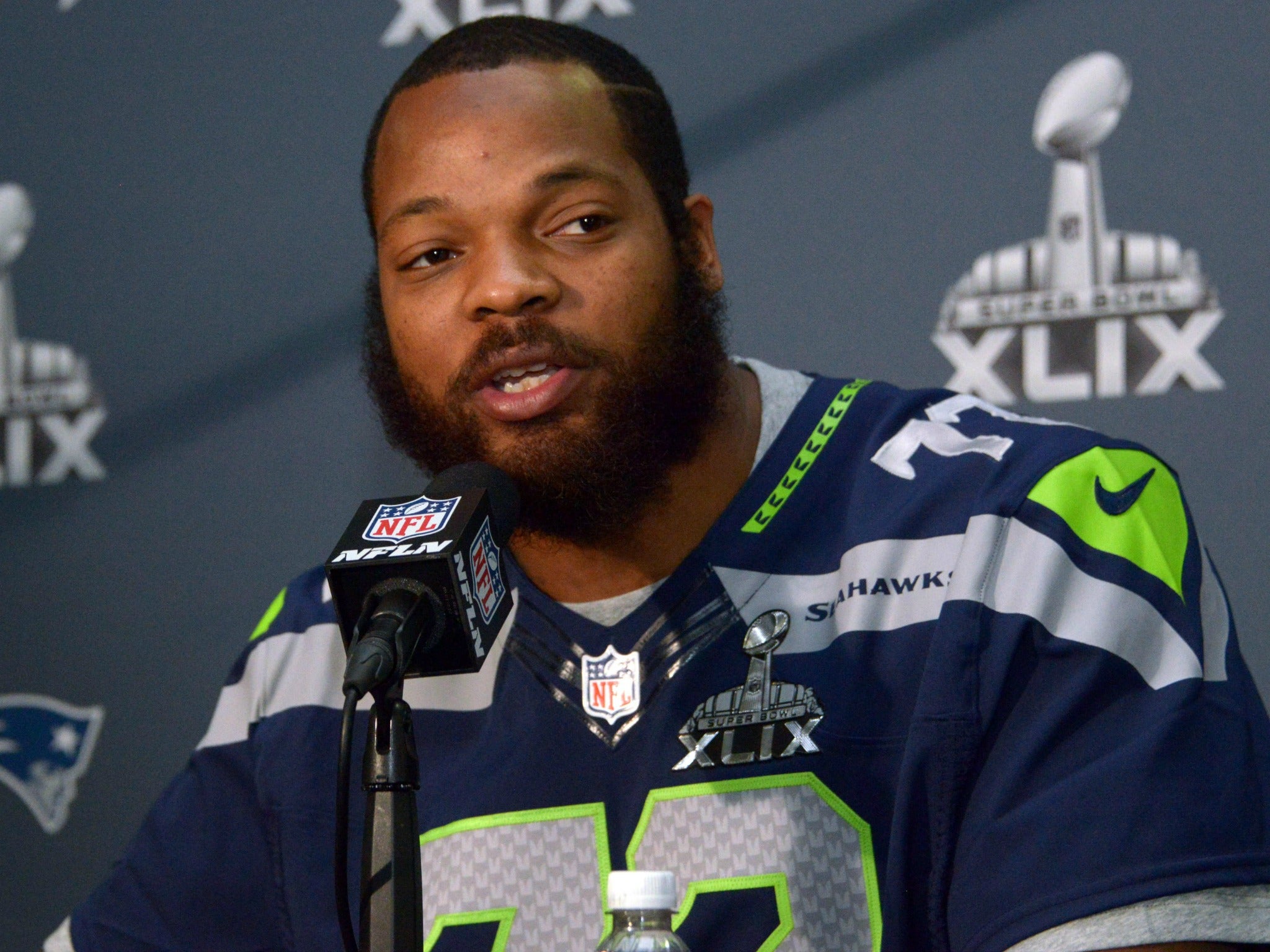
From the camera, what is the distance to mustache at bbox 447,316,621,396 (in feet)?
3.95

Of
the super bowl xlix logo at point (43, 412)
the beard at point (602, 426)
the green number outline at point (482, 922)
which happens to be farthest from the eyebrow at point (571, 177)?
the super bowl xlix logo at point (43, 412)

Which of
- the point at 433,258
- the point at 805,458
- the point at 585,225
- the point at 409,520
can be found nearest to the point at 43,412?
the point at 433,258

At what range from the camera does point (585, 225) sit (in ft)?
4.19

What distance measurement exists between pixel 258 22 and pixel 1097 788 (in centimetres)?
155

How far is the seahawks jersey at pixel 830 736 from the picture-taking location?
0.96 m

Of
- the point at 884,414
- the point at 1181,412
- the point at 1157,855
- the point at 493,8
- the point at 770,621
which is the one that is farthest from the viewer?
the point at 493,8

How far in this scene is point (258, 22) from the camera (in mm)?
1996

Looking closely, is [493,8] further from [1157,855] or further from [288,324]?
[1157,855]

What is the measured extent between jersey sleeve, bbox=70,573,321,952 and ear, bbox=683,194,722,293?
533 mm

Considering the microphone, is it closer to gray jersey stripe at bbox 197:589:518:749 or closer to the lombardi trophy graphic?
gray jersey stripe at bbox 197:589:518:749

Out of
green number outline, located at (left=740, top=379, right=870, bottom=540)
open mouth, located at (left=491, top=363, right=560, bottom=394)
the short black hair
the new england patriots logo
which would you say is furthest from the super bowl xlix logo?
green number outline, located at (left=740, top=379, right=870, bottom=540)

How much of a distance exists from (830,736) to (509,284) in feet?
1.43

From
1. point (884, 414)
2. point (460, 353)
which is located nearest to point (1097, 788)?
point (884, 414)

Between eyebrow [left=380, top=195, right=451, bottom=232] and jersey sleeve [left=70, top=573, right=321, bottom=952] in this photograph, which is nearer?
eyebrow [left=380, top=195, right=451, bottom=232]
